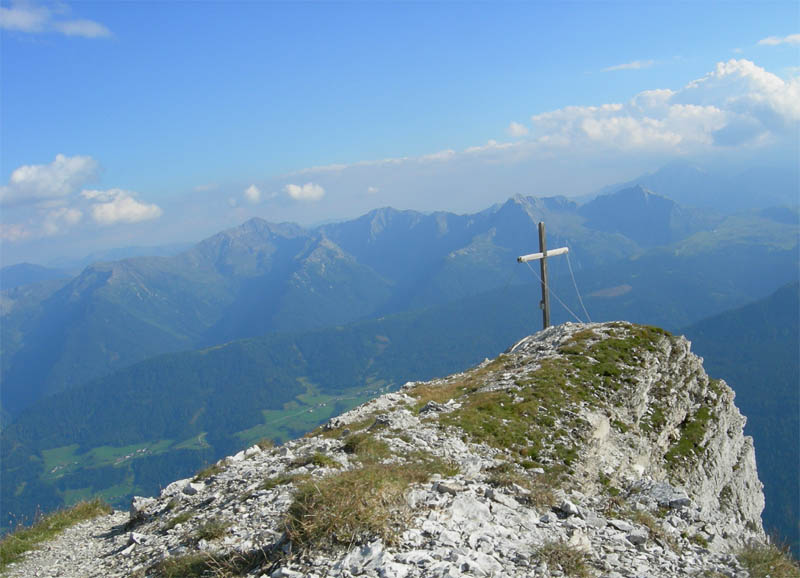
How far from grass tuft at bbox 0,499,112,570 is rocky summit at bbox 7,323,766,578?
0.59m

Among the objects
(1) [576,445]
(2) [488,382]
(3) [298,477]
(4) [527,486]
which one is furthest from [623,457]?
(3) [298,477]

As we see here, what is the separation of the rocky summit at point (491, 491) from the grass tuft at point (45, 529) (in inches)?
23.2

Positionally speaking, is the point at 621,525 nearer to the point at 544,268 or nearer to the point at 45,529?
the point at 45,529

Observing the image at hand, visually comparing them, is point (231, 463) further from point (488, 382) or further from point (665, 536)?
point (665, 536)

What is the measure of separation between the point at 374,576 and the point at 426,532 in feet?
5.47

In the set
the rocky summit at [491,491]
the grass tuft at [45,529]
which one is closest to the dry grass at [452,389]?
the rocky summit at [491,491]

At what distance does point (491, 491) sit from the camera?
1173 cm

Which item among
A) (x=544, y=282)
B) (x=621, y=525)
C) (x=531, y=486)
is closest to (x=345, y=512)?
(x=531, y=486)

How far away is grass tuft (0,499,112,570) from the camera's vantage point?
15256 mm

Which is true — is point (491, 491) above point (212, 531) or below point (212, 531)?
below

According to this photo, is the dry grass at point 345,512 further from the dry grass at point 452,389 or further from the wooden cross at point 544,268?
the wooden cross at point 544,268

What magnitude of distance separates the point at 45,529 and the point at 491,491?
16256 mm

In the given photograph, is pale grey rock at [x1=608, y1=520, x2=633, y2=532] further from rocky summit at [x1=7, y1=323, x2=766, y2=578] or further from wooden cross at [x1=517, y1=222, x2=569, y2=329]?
wooden cross at [x1=517, y1=222, x2=569, y2=329]

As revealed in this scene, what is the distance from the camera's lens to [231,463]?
63.5 feet
